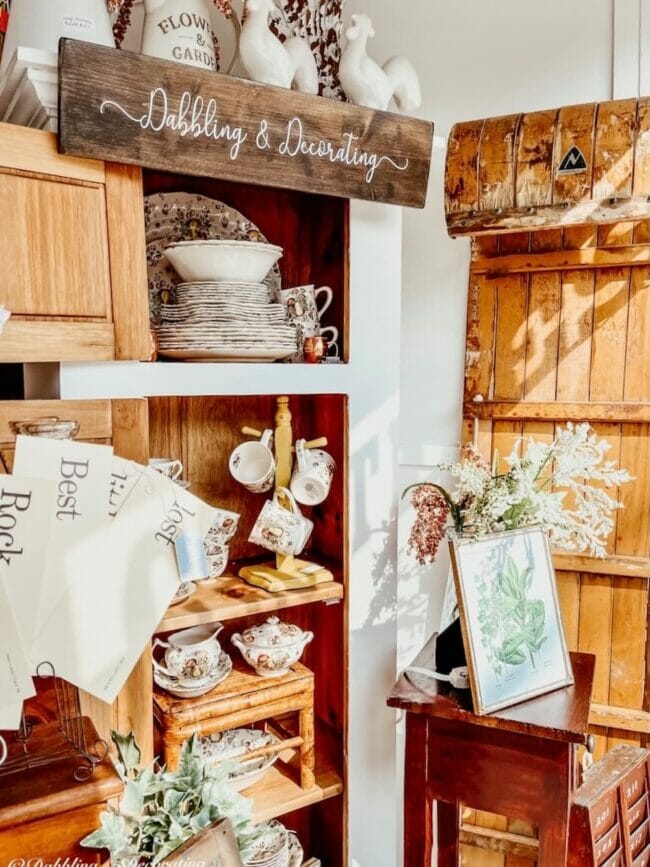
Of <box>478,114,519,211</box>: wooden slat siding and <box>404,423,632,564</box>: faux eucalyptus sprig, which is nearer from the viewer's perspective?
<box>404,423,632,564</box>: faux eucalyptus sprig

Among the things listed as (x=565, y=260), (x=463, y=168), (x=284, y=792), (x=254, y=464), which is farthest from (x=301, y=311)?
(x=284, y=792)

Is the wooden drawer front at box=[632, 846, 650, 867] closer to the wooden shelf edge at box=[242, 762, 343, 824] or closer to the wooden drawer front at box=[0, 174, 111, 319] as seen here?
the wooden shelf edge at box=[242, 762, 343, 824]

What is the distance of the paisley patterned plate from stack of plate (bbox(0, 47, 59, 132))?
12.5 inches

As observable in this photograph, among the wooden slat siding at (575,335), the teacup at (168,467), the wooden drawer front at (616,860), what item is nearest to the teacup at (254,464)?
the teacup at (168,467)

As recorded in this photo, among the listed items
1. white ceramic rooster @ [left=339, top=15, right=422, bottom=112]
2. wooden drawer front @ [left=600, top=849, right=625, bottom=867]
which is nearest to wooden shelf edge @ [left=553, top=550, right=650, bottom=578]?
wooden drawer front @ [left=600, top=849, right=625, bottom=867]

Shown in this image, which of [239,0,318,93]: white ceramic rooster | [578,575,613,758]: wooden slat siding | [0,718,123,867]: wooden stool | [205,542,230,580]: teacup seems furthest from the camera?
[578,575,613,758]: wooden slat siding

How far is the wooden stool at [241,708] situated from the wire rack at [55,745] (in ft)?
0.76

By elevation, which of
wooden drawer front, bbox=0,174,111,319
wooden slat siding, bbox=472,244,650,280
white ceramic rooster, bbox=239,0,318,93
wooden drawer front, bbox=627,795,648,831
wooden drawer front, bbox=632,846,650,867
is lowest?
wooden drawer front, bbox=632,846,650,867

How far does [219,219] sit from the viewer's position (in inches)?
58.2

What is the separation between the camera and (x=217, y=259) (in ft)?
4.25

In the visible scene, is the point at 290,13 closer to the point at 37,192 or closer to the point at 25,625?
the point at 37,192

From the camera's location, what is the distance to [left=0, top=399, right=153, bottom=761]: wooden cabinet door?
3.39 feet

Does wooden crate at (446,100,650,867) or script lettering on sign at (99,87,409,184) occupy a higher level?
script lettering on sign at (99,87,409,184)

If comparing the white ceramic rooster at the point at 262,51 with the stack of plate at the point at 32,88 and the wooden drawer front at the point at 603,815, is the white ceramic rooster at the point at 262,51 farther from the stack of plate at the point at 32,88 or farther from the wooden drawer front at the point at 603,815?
the wooden drawer front at the point at 603,815
